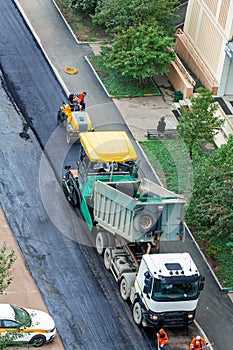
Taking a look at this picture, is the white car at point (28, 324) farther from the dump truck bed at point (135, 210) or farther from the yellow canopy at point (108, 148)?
the yellow canopy at point (108, 148)

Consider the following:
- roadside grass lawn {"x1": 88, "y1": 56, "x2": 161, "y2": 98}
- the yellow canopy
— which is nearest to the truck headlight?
the yellow canopy

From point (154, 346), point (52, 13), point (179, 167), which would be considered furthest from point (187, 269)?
point (52, 13)

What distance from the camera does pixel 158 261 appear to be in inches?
1166

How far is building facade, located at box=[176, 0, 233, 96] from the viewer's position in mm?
44875

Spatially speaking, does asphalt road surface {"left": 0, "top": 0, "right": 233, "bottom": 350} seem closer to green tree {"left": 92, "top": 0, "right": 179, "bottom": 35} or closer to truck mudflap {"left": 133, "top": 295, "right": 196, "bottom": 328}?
truck mudflap {"left": 133, "top": 295, "right": 196, "bottom": 328}

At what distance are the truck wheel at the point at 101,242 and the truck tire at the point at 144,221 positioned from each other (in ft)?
8.45

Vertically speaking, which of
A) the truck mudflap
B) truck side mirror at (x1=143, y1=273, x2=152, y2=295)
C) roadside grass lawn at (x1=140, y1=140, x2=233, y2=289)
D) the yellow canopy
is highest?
the yellow canopy

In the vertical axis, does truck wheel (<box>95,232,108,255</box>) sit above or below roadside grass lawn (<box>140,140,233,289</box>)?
above

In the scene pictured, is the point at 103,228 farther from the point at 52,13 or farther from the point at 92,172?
the point at 52,13

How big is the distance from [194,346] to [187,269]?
2.80m

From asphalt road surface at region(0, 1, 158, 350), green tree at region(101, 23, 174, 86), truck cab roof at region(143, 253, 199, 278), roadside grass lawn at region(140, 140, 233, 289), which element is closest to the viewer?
truck cab roof at region(143, 253, 199, 278)

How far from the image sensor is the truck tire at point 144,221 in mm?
30891

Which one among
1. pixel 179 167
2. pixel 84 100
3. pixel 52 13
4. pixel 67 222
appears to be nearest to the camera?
pixel 67 222

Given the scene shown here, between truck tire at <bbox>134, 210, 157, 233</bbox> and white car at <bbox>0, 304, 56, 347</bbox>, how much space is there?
4913 mm
